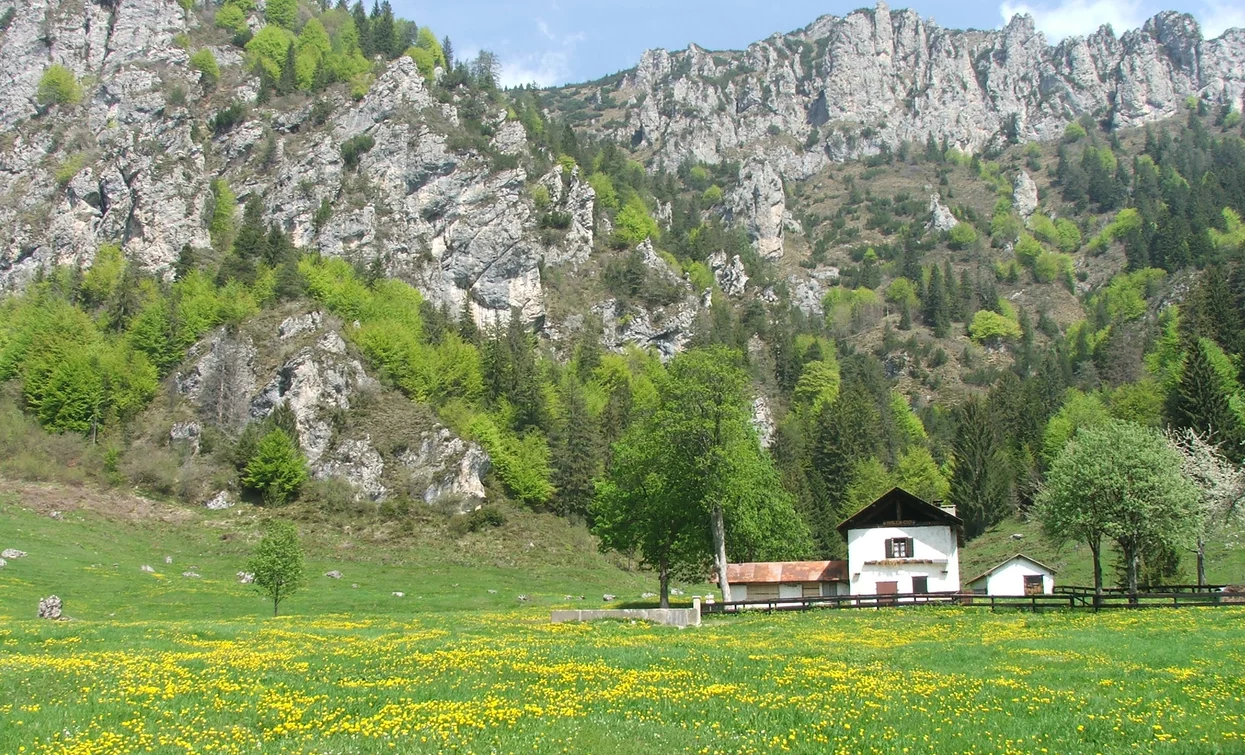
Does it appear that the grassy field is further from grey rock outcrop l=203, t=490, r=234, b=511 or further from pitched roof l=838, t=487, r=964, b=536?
grey rock outcrop l=203, t=490, r=234, b=511

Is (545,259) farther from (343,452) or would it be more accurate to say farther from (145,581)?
(145,581)

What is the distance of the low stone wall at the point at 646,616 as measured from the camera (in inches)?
1505

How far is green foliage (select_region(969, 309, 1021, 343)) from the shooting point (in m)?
186

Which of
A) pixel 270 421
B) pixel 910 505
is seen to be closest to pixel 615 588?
pixel 910 505

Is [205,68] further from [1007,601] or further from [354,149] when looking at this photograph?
[1007,601]

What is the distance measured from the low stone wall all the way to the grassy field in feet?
3.15

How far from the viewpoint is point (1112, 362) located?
455ft

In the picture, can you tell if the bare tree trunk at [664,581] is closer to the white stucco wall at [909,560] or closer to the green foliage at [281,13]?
the white stucco wall at [909,560]

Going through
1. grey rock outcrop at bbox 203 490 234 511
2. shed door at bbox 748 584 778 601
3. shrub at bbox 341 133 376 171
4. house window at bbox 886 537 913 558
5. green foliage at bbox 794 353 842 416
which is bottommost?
shed door at bbox 748 584 778 601

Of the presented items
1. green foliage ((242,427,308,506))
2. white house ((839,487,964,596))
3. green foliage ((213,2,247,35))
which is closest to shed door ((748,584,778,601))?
white house ((839,487,964,596))

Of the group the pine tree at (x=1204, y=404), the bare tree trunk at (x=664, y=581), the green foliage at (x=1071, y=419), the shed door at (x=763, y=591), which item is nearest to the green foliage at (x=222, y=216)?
the bare tree trunk at (x=664, y=581)

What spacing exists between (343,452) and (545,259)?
67.8 m

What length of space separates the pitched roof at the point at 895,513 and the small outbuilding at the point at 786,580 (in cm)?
371

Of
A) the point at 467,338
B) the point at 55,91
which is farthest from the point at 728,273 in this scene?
the point at 55,91
